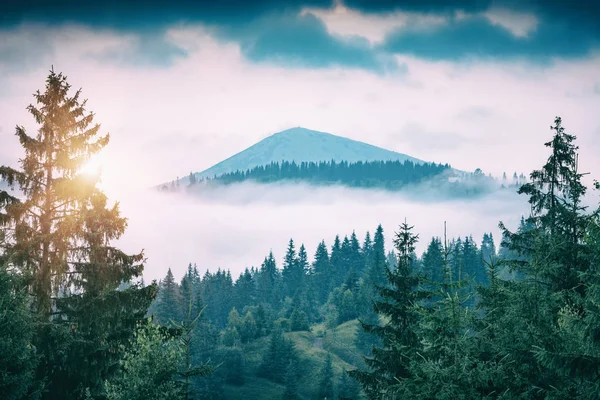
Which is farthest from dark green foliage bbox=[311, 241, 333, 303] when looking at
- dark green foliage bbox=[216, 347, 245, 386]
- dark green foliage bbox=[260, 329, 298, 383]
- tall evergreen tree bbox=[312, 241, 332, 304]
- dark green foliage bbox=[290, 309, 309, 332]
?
dark green foliage bbox=[216, 347, 245, 386]

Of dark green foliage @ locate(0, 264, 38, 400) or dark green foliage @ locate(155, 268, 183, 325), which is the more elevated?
dark green foliage @ locate(0, 264, 38, 400)

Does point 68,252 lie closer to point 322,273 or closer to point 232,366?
point 232,366

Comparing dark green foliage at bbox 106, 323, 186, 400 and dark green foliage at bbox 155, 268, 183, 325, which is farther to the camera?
dark green foliage at bbox 155, 268, 183, 325

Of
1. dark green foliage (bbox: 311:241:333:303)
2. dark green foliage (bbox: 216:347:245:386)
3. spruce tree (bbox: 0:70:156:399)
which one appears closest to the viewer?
spruce tree (bbox: 0:70:156:399)

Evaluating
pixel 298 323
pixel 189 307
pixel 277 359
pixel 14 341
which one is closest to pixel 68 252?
pixel 14 341

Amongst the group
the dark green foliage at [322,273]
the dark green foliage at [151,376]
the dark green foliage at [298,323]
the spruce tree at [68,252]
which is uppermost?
the spruce tree at [68,252]

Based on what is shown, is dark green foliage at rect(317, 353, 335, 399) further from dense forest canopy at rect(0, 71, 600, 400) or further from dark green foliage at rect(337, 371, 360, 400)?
dense forest canopy at rect(0, 71, 600, 400)

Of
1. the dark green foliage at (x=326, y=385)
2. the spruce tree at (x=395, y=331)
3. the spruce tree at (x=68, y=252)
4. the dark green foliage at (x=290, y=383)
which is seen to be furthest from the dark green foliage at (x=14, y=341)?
the dark green foliage at (x=326, y=385)

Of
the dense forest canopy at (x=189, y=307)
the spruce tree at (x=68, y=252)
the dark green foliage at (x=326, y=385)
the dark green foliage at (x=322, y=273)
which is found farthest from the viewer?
the dark green foliage at (x=322, y=273)

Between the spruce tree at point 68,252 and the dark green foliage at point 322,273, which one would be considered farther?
the dark green foliage at point 322,273

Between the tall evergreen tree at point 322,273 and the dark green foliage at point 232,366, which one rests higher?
the tall evergreen tree at point 322,273

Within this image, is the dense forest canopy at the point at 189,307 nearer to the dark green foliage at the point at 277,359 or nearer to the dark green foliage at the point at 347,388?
the dark green foliage at the point at 347,388

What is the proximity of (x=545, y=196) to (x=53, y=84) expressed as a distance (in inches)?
983

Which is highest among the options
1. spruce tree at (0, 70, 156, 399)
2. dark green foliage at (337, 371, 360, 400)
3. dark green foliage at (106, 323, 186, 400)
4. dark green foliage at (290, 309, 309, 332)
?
spruce tree at (0, 70, 156, 399)
